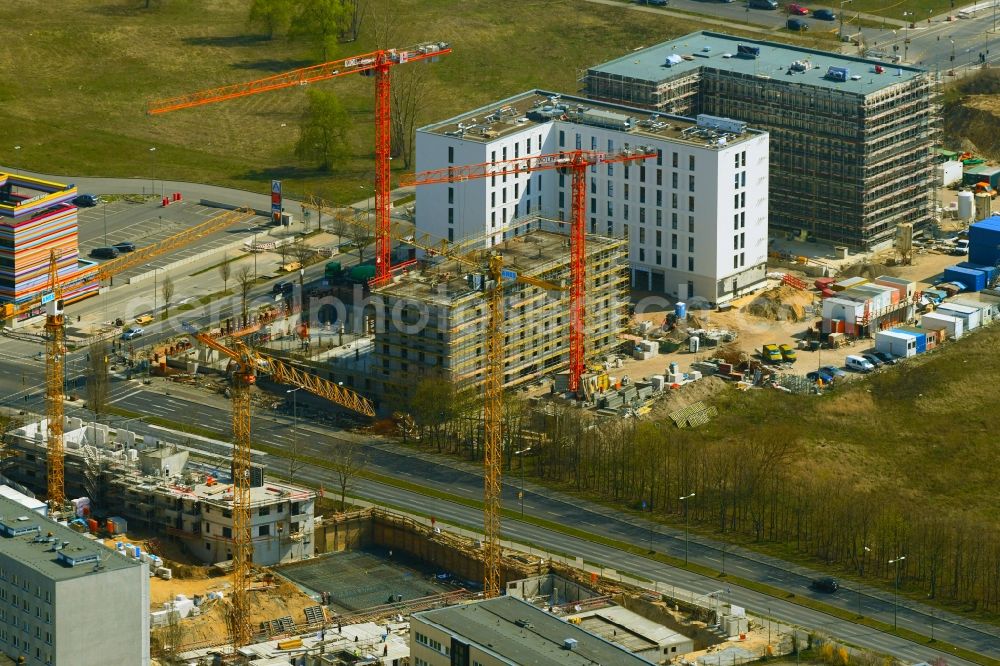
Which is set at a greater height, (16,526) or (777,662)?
(16,526)

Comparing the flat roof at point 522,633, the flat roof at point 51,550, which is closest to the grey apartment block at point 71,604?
the flat roof at point 51,550

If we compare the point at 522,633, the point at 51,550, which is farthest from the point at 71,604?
the point at 522,633

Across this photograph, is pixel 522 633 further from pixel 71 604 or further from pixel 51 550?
pixel 51 550

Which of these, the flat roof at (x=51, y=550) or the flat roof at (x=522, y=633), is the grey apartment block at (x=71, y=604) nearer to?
the flat roof at (x=51, y=550)

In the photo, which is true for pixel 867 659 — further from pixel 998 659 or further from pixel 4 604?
pixel 4 604

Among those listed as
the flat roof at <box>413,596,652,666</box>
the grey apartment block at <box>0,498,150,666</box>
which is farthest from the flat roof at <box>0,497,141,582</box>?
the flat roof at <box>413,596,652,666</box>

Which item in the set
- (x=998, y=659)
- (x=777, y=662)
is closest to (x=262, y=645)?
(x=777, y=662)
